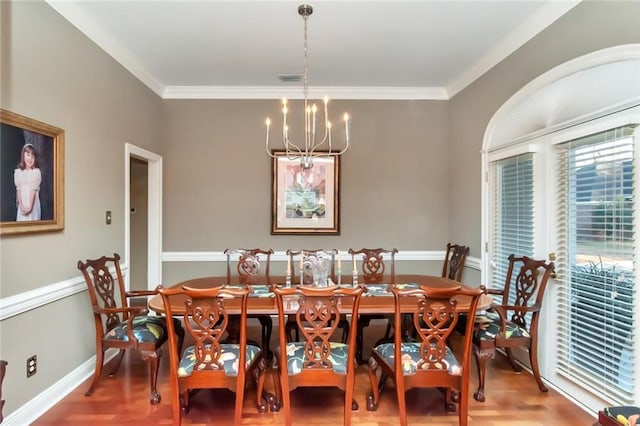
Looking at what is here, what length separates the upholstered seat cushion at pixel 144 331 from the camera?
99.6 inches

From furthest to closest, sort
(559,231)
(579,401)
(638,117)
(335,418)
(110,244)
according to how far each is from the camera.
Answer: (110,244) → (559,231) → (579,401) → (335,418) → (638,117)

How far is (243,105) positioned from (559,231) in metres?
3.58

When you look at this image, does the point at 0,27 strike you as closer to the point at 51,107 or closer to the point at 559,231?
the point at 51,107

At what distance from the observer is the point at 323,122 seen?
4332mm

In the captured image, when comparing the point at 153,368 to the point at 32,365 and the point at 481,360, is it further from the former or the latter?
the point at 481,360

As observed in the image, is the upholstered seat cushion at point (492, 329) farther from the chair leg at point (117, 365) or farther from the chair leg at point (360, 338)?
the chair leg at point (117, 365)

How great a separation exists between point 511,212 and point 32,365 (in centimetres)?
395

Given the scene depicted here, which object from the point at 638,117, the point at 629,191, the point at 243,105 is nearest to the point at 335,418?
the point at 629,191

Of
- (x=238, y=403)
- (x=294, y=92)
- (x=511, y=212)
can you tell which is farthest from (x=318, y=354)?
(x=294, y=92)

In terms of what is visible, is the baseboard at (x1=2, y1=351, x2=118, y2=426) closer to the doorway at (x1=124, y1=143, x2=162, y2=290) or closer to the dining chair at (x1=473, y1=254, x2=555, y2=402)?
the doorway at (x1=124, y1=143, x2=162, y2=290)

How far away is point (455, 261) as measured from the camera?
3971 mm


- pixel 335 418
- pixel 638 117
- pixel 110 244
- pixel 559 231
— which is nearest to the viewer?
pixel 638 117

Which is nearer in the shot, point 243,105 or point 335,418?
point 335,418

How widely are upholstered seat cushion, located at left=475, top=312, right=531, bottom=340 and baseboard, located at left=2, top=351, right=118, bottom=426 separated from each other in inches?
121
